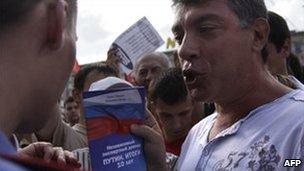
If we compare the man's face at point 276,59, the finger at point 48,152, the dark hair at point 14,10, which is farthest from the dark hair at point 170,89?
the dark hair at point 14,10

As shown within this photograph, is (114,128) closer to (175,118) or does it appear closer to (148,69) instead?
(175,118)

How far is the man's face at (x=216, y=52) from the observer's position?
1.83 meters

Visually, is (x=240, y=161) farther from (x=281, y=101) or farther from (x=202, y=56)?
(x=202, y=56)

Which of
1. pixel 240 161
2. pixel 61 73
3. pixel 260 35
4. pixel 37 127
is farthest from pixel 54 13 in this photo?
pixel 260 35

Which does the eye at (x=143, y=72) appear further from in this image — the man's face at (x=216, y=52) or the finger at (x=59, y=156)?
the finger at (x=59, y=156)

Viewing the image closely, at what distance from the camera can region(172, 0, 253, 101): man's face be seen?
183 cm

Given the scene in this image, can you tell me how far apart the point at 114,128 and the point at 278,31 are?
5.20 feet

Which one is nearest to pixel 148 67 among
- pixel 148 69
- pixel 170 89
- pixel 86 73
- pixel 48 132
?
pixel 148 69

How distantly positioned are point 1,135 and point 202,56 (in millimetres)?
1084

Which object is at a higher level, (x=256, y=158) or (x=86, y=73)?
(x=256, y=158)

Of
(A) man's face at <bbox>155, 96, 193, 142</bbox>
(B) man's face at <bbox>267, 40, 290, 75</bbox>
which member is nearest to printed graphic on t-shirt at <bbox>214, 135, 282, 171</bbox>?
(B) man's face at <bbox>267, 40, 290, 75</bbox>

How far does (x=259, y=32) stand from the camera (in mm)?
1920

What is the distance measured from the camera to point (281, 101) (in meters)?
1.73

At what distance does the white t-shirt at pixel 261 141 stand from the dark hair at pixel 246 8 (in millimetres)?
318
